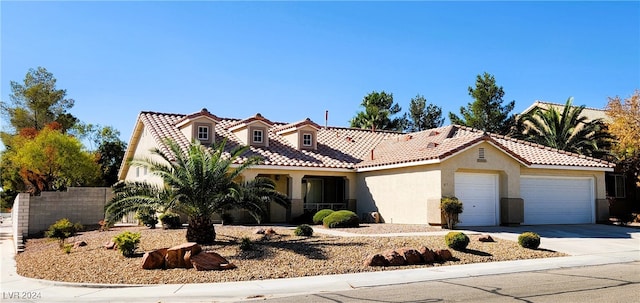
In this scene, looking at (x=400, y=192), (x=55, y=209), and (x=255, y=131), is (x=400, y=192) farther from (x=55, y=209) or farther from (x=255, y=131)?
(x=55, y=209)

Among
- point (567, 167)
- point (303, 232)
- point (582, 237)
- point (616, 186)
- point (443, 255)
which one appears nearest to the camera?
point (443, 255)

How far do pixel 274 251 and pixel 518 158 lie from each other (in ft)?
44.9

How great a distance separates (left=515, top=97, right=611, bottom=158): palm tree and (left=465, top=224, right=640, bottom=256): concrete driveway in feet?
37.7

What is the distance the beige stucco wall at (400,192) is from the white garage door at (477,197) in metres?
1.33

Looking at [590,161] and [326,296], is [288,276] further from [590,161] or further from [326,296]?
[590,161]

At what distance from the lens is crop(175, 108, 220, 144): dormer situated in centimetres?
2689

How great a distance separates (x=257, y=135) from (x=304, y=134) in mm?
2763

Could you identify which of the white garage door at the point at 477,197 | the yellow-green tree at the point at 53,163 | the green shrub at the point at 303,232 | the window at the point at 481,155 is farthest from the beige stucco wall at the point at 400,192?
the yellow-green tree at the point at 53,163

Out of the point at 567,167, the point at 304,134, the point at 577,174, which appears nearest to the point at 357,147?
the point at 304,134

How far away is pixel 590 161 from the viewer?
27.1m

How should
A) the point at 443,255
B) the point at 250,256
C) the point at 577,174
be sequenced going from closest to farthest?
the point at 250,256 → the point at 443,255 → the point at 577,174

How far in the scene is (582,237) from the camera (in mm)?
20984

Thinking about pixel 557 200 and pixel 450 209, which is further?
pixel 557 200

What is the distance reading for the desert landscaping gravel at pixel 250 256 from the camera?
12.9m
